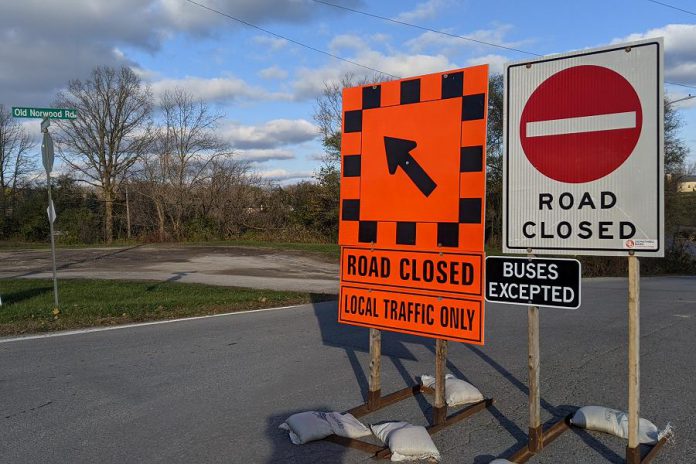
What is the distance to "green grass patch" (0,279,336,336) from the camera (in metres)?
9.97

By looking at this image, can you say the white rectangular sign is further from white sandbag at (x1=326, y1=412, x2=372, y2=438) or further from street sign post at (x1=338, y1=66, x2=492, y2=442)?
white sandbag at (x1=326, y1=412, x2=372, y2=438)

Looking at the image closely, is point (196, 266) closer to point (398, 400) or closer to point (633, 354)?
point (398, 400)

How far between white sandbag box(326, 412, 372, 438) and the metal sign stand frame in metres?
0.05

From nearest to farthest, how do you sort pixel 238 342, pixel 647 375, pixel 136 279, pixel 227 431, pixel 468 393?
pixel 227 431 < pixel 468 393 < pixel 647 375 < pixel 238 342 < pixel 136 279

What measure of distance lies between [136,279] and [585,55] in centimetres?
1528

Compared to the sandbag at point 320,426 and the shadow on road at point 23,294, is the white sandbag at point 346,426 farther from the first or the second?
the shadow on road at point 23,294

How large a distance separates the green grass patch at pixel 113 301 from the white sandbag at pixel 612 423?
7695 millimetres

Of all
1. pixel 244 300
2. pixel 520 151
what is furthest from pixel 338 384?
pixel 244 300

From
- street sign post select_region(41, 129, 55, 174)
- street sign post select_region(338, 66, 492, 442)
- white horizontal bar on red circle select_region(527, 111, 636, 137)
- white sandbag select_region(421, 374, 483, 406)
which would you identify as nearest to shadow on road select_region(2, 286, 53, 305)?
street sign post select_region(41, 129, 55, 174)

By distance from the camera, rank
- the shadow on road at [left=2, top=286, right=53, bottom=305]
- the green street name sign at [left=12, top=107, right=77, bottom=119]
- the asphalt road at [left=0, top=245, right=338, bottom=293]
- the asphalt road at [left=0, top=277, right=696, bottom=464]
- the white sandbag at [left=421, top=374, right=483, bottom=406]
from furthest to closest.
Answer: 1. the asphalt road at [left=0, top=245, right=338, bottom=293]
2. the shadow on road at [left=2, top=286, right=53, bottom=305]
3. the green street name sign at [left=12, top=107, right=77, bottom=119]
4. the white sandbag at [left=421, top=374, right=483, bottom=406]
5. the asphalt road at [left=0, top=277, right=696, bottom=464]

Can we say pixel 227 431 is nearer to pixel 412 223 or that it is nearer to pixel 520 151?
pixel 412 223

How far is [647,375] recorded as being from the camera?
628cm

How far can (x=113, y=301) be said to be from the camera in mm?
12188

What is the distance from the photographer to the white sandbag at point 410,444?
13.2 ft
